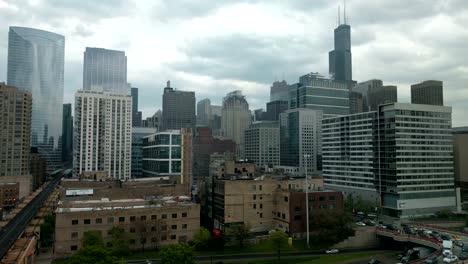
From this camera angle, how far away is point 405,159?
13662 cm

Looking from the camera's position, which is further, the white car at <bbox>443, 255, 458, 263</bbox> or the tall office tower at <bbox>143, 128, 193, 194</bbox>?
the tall office tower at <bbox>143, 128, 193, 194</bbox>

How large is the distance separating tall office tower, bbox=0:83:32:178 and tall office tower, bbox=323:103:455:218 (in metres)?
152

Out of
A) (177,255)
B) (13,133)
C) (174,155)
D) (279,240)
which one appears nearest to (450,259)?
(279,240)

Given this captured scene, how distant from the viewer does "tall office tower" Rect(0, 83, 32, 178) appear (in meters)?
181

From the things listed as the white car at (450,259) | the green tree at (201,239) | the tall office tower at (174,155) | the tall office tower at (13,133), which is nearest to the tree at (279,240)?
the green tree at (201,239)

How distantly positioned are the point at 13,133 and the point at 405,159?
6726 inches

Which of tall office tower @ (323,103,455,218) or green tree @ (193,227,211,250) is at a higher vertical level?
tall office tower @ (323,103,455,218)

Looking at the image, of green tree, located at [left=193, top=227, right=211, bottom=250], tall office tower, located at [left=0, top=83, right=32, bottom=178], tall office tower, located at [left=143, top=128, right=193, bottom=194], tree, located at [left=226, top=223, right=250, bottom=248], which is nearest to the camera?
green tree, located at [left=193, top=227, right=211, bottom=250]

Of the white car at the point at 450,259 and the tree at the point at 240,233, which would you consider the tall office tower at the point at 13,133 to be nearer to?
the tree at the point at 240,233

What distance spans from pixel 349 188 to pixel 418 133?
1393 inches

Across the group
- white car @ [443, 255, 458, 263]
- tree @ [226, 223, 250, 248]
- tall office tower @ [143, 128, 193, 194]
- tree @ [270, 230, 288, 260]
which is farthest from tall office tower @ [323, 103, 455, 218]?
tall office tower @ [143, 128, 193, 194]

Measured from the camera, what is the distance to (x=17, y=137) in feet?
604

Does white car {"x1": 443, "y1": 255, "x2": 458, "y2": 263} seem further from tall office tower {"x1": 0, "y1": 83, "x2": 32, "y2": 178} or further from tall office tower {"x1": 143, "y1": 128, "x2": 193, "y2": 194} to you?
tall office tower {"x1": 0, "y1": 83, "x2": 32, "y2": 178}

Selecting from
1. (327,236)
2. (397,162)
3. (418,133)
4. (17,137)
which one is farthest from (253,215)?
(17,137)
